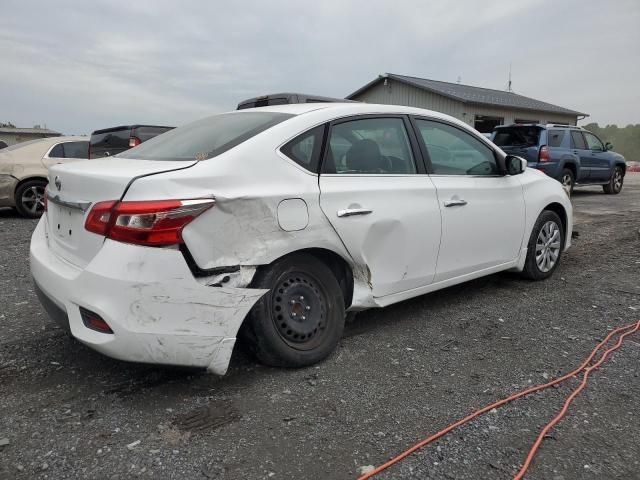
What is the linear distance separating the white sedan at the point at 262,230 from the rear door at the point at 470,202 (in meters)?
0.01

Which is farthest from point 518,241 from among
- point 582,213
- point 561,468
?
point 582,213

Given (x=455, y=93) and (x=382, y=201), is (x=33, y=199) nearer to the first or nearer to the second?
(x=382, y=201)

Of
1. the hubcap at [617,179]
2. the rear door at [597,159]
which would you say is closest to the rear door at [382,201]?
the rear door at [597,159]

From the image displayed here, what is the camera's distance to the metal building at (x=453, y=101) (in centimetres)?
2125

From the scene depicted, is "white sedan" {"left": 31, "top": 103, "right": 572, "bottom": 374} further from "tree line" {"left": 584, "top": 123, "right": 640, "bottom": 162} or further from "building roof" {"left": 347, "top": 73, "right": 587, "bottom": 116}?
"tree line" {"left": 584, "top": 123, "right": 640, "bottom": 162}

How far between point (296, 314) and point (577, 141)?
450 inches

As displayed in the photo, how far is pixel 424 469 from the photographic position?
85.9 inches

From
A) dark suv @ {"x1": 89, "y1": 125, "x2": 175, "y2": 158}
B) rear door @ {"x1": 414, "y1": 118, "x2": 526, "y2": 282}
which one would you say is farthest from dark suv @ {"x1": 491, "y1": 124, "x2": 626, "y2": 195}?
dark suv @ {"x1": 89, "y1": 125, "x2": 175, "y2": 158}

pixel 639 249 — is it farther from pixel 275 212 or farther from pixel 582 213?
pixel 275 212

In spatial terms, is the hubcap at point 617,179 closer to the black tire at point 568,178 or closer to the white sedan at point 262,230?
the black tire at point 568,178

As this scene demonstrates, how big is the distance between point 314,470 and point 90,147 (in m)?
9.17

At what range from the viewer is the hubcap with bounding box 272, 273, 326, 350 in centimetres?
294

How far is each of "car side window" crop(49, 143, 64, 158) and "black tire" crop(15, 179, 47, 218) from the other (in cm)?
70

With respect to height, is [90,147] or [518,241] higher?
[90,147]
